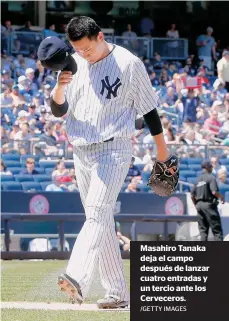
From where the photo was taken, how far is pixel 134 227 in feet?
56.2

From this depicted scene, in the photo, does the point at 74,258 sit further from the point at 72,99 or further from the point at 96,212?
the point at 72,99

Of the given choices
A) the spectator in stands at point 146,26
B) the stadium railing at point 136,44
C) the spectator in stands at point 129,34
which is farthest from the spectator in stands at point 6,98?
the spectator in stands at point 146,26

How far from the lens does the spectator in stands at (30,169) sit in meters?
18.7

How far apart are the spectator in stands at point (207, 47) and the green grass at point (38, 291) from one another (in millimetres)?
15671

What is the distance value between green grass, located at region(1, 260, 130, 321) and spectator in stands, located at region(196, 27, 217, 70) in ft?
51.4

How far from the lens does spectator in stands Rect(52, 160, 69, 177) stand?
18516mm

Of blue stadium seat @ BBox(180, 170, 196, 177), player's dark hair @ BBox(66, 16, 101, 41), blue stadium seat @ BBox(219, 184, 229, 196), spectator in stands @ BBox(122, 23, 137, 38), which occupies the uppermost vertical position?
spectator in stands @ BBox(122, 23, 137, 38)

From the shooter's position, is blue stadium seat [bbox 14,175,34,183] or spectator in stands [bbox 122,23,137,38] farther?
spectator in stands [bbox 122,23,137,38]

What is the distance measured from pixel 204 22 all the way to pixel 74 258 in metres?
28.1

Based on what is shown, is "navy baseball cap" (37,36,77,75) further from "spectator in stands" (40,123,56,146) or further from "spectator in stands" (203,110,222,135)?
"spectator in stands" (203,110,222,135)

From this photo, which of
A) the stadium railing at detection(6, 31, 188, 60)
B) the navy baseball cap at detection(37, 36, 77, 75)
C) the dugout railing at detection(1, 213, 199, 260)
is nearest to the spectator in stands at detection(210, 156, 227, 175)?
the dugout railing at detection(1, 213, 199, 260)

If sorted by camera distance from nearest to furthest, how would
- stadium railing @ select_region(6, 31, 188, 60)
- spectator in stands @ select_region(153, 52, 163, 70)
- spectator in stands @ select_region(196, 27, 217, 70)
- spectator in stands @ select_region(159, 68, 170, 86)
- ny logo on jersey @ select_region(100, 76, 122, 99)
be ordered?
ny logo on jersey @ select_region(100, 76, 122, 99), spectator in stands @ select_region(159, 68, 170, 86), stadium railing @ select_region(6, 31, 188, 60), spectator in stands @ select_region(153, 52, 163, 70), spectator in stands @ select_region(196, 27, 217, 70)

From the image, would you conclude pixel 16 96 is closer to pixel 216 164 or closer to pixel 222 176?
pixel 216 164

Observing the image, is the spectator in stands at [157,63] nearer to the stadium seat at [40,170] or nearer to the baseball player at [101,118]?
the stadium seat at [40,170]
